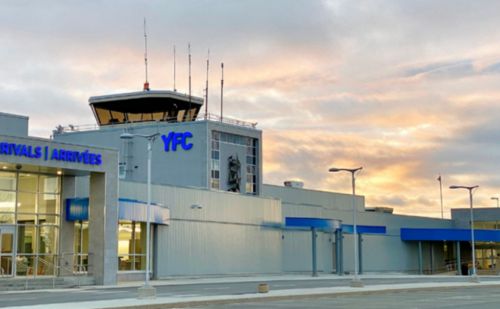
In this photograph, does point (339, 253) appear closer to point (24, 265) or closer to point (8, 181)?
point (24, 265)

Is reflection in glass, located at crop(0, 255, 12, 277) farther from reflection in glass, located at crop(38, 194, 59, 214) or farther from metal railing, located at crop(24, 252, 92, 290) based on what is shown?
reflection in glass, located at crop(38, 194, 59, 214)

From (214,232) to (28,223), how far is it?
18.5 meters

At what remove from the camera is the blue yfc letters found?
75.3m

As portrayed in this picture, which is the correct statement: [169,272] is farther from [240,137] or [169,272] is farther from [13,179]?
[240,137]

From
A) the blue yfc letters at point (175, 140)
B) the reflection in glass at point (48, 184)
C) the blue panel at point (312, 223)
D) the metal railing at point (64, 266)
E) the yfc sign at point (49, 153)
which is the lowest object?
the metal railing at point (64, 266)

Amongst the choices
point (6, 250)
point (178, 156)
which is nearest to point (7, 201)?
point (6, 250)

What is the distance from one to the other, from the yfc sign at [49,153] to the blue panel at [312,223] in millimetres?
25728

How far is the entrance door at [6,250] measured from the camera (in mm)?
47281

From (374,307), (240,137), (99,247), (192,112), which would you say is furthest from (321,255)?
(374,307)

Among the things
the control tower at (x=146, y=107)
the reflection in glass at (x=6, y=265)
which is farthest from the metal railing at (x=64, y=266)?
the control tower at (x=146, y=107)

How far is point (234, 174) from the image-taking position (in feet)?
253

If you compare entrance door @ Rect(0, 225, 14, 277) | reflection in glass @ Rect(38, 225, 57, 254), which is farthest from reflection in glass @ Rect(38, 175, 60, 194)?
entrance door @ Rect(0, 225, 14, 277)

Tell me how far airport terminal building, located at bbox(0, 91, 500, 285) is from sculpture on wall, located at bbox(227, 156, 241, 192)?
116 mm

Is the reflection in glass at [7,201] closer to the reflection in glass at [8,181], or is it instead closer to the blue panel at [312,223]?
Answer: the reflection in glass at [8,181]
